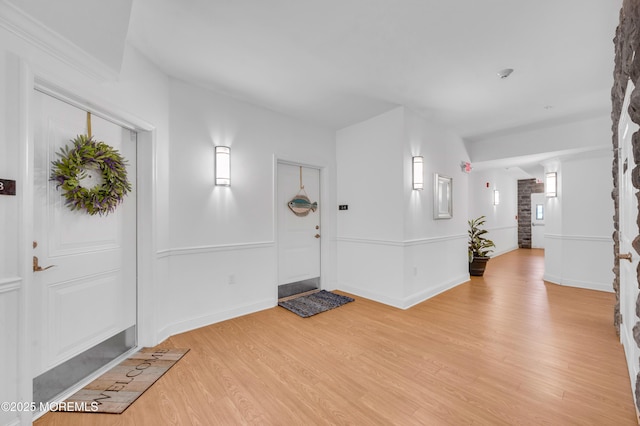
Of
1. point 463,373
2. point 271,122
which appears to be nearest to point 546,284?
point 463,373

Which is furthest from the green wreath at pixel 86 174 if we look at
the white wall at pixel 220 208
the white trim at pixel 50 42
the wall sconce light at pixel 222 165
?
the wall sconce light at pixel 222 165

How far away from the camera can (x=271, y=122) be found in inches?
144

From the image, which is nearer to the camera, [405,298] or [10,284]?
[10,284]

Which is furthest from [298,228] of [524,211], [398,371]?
[524,211]

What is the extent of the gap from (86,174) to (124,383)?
1550 millimetres

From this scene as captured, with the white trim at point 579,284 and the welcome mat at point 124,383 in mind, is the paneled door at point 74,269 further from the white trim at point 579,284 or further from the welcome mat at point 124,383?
the white trim at point 579,284

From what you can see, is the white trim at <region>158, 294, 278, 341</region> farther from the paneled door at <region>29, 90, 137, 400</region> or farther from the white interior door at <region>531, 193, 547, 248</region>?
the white interior door at <region>531, 193, 547, 248</region>

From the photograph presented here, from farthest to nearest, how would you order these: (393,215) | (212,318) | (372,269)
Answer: (372,269) < (393,215) < (212,318)

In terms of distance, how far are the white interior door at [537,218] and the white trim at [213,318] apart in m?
9.32

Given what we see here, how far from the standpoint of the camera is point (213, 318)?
311 cm

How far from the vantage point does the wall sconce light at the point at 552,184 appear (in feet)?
16.1

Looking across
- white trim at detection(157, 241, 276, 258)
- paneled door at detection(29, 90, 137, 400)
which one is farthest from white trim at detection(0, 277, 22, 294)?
white trim at detection(157, 241, 276, 258)

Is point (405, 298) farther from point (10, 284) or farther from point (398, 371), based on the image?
point (10, 284)

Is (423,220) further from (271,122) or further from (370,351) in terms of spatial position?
(271,122)
